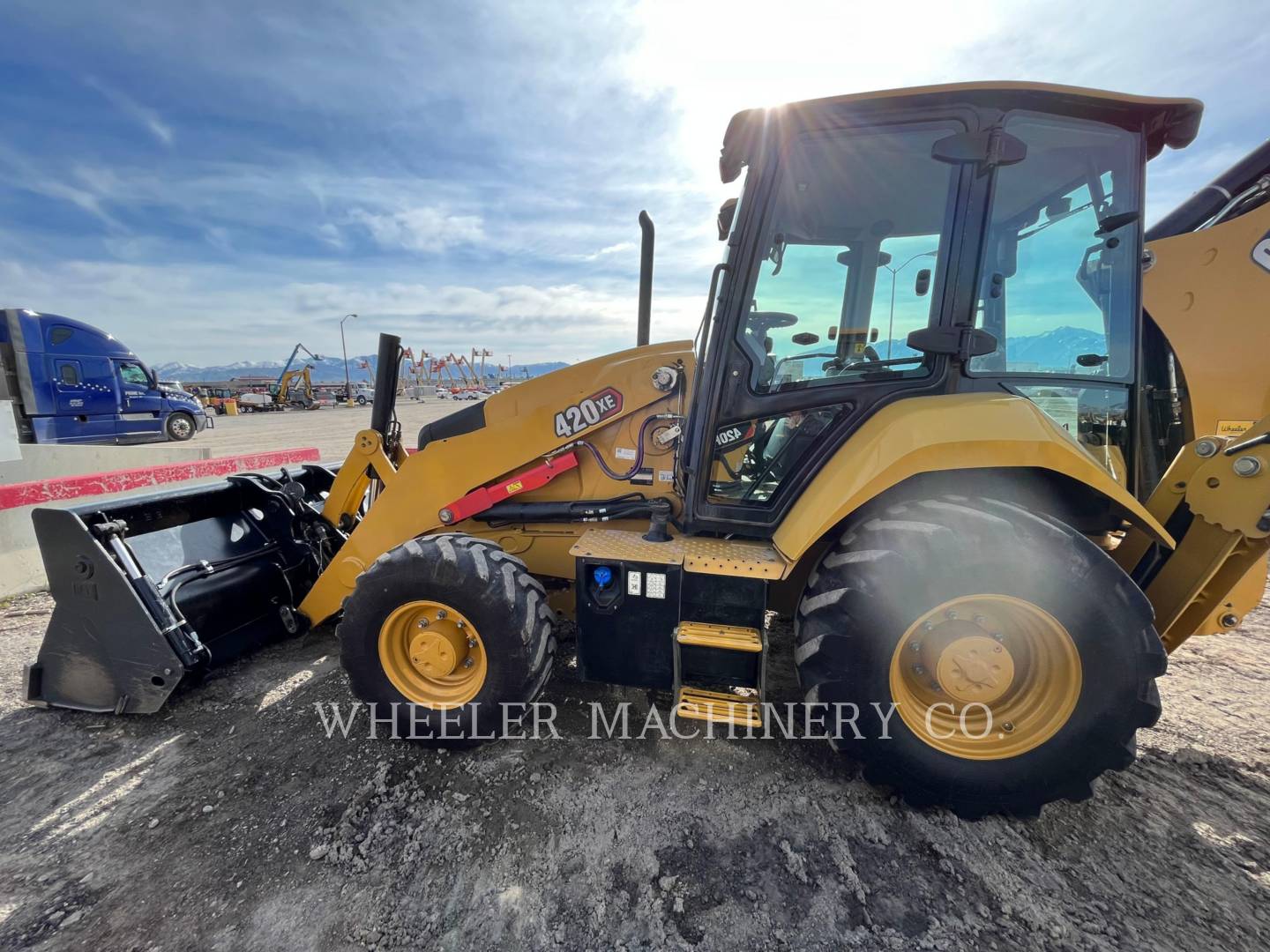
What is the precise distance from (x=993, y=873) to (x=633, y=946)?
127 cm

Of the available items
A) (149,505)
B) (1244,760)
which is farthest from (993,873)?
(149,505)

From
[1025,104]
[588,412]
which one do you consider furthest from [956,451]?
[588,412]

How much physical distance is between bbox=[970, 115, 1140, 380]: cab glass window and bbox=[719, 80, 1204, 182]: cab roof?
16 centimetres

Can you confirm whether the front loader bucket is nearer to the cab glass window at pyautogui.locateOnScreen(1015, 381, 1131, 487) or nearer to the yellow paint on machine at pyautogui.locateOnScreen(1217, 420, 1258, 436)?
the cab glass window at pyautogui.locateOnScreen(1015, 381, 1131, 487)

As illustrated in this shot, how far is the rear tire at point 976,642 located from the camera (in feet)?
6.17

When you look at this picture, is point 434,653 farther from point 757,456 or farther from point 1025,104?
point 1025,104

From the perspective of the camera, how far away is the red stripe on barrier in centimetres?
449

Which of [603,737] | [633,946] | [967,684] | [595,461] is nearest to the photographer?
[633,946]

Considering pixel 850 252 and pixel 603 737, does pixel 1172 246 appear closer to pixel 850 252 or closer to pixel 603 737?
pixel 850 252

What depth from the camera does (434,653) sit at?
2.53m

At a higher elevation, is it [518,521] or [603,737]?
[518,521]

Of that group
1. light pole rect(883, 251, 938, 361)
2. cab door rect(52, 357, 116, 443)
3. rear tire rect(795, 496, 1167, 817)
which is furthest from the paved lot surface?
rear tire rect(795, 496, 1167, 817)

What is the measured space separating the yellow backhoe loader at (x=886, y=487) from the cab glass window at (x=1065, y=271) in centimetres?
1

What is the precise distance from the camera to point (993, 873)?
6.19 ft
